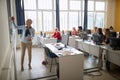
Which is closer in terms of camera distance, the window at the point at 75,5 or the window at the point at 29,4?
the window at the point at 29,4

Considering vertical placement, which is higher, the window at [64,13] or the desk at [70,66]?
the window at [64,13]

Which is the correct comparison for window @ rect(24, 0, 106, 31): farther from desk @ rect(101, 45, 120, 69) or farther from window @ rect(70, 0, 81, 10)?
desk @ rect(101, 45, 120, 69)

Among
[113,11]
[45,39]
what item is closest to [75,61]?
[45,39]

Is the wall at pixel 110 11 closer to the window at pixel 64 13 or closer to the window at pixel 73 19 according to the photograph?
the window at pixel 64 13

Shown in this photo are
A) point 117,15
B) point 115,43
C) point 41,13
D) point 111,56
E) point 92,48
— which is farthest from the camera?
point 117,15

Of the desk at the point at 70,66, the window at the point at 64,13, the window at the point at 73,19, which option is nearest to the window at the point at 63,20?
the window at the point at 64,13

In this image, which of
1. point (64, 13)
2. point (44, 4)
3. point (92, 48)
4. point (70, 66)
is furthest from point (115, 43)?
point (44, 4)

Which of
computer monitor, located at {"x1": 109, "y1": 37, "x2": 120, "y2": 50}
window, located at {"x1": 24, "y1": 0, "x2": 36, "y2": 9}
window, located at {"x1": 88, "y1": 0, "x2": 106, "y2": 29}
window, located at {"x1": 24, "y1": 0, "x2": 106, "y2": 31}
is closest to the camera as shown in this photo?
computer monitor, located at {"x1": 109, "y1": 37, "x2": 120, "y2": 50}

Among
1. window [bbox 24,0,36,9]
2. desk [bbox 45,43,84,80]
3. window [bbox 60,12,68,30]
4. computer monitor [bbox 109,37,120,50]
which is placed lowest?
desk [bbox 45,43,84,80]

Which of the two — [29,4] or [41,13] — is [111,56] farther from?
[29,4]

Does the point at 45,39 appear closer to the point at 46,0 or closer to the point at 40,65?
the point at 40,65

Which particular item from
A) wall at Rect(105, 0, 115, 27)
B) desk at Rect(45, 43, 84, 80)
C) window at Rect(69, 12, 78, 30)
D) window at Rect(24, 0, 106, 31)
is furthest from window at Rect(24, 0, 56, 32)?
desk at Rect(45, 43, 84, 80)

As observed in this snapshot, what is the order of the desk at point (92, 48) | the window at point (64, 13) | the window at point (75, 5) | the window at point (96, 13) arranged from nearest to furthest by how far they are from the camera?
the desk at point (92, 48)
the window at point (64, 13)
the window at point (75, 5)
the window at point (96, 13)

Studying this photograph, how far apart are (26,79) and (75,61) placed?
63.0 inches
